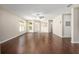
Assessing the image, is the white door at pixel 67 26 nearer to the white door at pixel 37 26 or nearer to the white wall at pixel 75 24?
the white wall at pixel 75 24

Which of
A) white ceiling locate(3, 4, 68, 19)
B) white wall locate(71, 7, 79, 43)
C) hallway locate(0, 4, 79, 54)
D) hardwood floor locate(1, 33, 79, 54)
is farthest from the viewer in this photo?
white wall locate(71, 7, 79, 43)

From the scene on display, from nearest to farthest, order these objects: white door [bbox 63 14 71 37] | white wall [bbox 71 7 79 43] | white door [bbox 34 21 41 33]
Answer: white wall [bbox 71 7 79 43], white door [bbox 63 14 71 37], white door [bbox 34 21 41 33]

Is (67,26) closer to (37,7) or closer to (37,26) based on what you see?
(37,7)

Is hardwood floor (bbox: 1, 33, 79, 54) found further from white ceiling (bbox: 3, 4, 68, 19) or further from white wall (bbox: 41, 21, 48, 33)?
white wall (bbox: 41, 21, 48, 33)

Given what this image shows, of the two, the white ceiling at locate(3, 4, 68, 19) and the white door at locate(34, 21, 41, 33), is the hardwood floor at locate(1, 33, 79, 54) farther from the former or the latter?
the white door at locate(34, 21, 41, 33)

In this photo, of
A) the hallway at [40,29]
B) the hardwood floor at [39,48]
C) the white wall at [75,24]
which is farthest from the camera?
the white wall at [75,24]

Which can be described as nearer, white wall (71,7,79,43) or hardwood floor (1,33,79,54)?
hardwood floor (1,33,79,54)

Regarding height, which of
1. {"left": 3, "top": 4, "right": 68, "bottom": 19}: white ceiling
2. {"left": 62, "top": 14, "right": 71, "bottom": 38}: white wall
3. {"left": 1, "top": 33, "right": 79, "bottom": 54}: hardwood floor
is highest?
{"left": 3, "top": 4, "right": 68, "bottom": 19}: white ceiling

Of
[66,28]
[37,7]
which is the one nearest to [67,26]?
[66,28]

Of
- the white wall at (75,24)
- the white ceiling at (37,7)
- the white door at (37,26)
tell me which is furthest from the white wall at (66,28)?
the white door at (37,26)

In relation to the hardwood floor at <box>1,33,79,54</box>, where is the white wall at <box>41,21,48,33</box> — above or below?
above

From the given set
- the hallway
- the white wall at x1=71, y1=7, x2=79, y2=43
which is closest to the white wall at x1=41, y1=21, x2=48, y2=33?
the hallway
